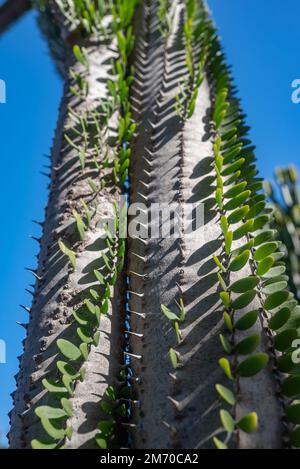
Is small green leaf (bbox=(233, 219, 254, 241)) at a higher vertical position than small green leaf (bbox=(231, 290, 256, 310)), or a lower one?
higher

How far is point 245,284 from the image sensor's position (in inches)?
32.1

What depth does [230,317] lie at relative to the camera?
2.60 feet

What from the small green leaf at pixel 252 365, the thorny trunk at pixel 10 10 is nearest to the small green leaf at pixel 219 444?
the small green leaf at pixel 252 365

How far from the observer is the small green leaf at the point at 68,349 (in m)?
0.84

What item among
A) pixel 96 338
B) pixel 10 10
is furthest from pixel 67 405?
pixel 10 10

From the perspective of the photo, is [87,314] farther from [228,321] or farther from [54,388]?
[228,321]

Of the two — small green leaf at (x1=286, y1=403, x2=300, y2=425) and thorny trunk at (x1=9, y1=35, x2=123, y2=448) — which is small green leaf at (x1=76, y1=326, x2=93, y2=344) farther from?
small green leaf at (x1=286, y1=403, x2=300, y2=425)

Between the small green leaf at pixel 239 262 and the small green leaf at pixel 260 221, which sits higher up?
the small green leaf at pixel 260 221

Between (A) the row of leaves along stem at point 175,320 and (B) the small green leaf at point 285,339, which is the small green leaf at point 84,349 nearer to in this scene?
(A) the row of leaves along stem at point 175,320

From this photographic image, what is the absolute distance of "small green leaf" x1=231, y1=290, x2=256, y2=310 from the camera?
794 mm

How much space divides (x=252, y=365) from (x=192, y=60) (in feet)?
3.33

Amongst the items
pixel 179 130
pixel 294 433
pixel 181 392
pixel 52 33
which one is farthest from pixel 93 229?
pixel 52 33

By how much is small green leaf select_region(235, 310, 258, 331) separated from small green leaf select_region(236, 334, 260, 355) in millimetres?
37

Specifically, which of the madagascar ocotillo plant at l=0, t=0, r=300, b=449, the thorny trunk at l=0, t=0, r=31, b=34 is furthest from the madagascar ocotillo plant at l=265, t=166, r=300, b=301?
the thorny trunk at l=0, t=0, r=31, b=34
